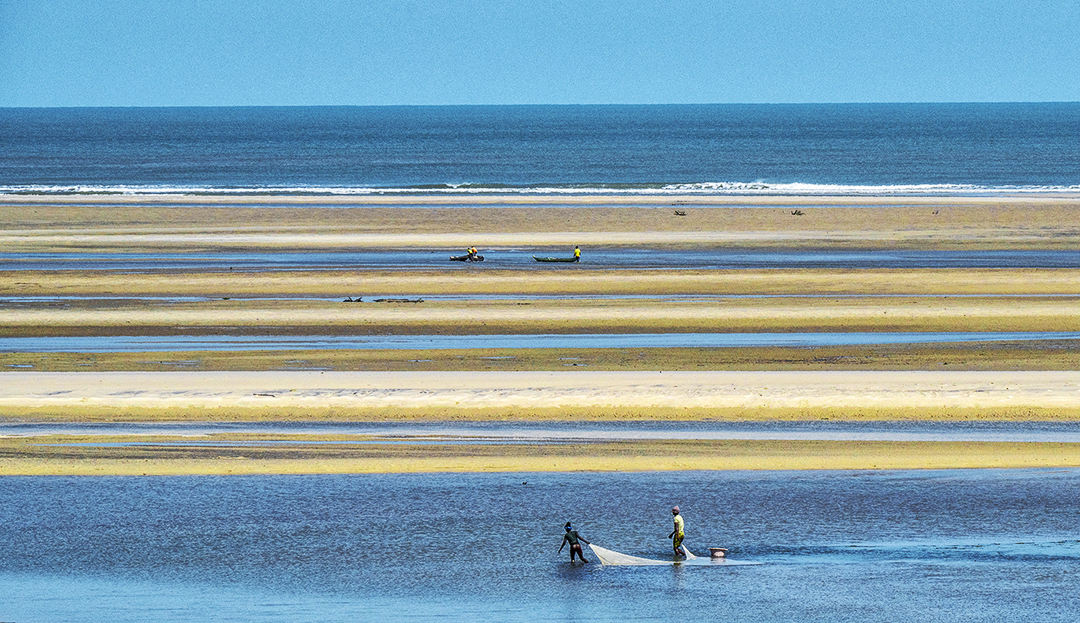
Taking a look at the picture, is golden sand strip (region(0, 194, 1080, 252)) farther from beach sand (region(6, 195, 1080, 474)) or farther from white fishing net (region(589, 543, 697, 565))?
white fishing net (region(589, 543, 697, 565))

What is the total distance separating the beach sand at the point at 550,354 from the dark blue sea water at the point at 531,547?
103cm

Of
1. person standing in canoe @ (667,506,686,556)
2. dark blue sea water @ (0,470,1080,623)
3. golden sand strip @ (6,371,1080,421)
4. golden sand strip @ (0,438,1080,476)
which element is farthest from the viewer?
golden sand strip @ (6,371,1080,421)

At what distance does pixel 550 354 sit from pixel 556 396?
4.38 m

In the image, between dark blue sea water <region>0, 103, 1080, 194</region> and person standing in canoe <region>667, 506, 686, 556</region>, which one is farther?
dark blue sea water <region>0, 103, 1080, 194</region>

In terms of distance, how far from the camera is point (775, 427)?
83.7 feet

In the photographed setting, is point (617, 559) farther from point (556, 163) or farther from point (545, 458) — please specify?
point (556, 163)

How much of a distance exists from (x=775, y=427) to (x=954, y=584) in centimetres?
775

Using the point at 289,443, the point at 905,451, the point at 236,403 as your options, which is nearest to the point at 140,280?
the point at 236,403

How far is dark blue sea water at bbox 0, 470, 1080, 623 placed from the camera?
1756 centimetres

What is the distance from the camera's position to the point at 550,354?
103 feet

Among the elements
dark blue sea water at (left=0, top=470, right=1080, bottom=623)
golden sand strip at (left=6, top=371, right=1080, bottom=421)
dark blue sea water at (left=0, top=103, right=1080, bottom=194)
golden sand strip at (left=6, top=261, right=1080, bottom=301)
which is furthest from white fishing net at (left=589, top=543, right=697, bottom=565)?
dark blue sea water at (left=0, top=103, right=1080, bottom=194)

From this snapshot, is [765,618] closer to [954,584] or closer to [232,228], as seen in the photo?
[954,584]

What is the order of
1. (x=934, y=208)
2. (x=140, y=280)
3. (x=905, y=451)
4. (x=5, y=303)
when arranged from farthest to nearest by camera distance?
(x=934, y=208) < (x=140, y=280) < (x=5, y=303) < (x=905, y=451)

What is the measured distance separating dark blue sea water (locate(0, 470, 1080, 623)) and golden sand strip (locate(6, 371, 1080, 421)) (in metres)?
3.49
